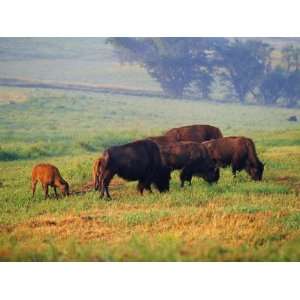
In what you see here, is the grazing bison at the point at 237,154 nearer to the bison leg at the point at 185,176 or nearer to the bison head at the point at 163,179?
the bison leg at the point at 185,176

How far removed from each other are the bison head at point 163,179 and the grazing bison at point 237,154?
723 mm

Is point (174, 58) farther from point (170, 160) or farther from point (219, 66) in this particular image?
point (170, 160)

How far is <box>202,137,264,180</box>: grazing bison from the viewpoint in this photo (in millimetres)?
11094

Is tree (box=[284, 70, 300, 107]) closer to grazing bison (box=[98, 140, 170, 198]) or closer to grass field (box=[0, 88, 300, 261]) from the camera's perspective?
grass field (box=[0, 88, 300, 261])

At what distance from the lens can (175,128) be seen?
11.3m

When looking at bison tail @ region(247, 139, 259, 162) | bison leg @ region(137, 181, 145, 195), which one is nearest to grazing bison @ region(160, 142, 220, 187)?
bison tail @ region(247, 139, 259, 162)

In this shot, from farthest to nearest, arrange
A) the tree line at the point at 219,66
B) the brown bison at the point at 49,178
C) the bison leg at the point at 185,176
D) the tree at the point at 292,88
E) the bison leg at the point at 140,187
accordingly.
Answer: the bison leg at the point at 185,176, the tree at the point at 292,88, the tree line at the point at 219,66, the bison leg at the point at 140,187, the brown bison at the point at 49,178

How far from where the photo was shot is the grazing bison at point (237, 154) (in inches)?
437

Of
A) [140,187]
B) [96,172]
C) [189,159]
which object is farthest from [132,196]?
[189,159]

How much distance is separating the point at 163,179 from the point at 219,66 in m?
1.80

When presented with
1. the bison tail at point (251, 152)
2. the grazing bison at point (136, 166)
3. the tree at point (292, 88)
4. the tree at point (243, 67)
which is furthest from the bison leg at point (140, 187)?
the tree at point (292, 88)

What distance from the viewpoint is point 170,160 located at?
11.5 meters
